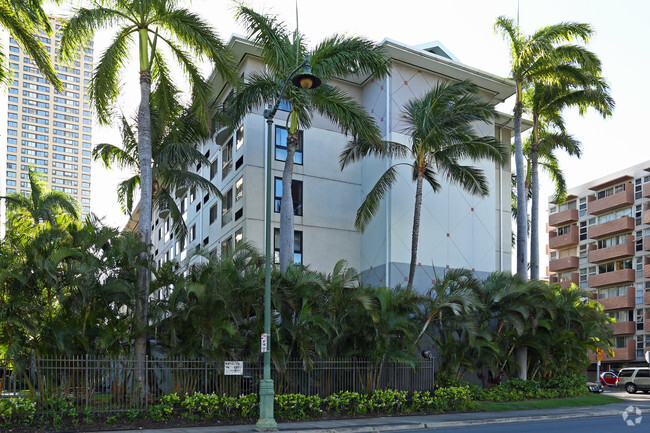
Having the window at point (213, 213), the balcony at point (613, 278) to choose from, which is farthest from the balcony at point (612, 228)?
the window at point (213, 213)

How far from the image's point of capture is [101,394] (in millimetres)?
18547

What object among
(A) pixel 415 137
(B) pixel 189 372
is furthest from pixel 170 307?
(A) pixel 415 137

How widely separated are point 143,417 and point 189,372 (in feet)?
6.10

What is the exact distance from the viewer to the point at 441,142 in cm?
2795

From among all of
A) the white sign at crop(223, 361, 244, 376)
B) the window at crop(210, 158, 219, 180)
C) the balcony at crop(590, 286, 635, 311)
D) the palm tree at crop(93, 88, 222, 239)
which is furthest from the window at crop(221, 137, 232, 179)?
the balcony at crop(590, 286, 635, 311)

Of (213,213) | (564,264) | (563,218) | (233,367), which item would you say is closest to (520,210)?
(213,213)

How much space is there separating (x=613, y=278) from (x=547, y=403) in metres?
44.5

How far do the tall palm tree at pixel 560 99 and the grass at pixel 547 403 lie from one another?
738 centimetres

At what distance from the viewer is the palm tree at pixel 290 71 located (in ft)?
80.0

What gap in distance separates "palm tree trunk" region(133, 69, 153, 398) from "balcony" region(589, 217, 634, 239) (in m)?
56.8

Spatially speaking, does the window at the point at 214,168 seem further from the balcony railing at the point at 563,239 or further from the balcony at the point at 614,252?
the balcony railing at the point at 563,239

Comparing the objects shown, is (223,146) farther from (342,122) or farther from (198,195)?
(342,122)

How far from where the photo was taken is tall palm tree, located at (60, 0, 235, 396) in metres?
20.5

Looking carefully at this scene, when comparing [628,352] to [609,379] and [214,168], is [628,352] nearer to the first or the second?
[609,379]
